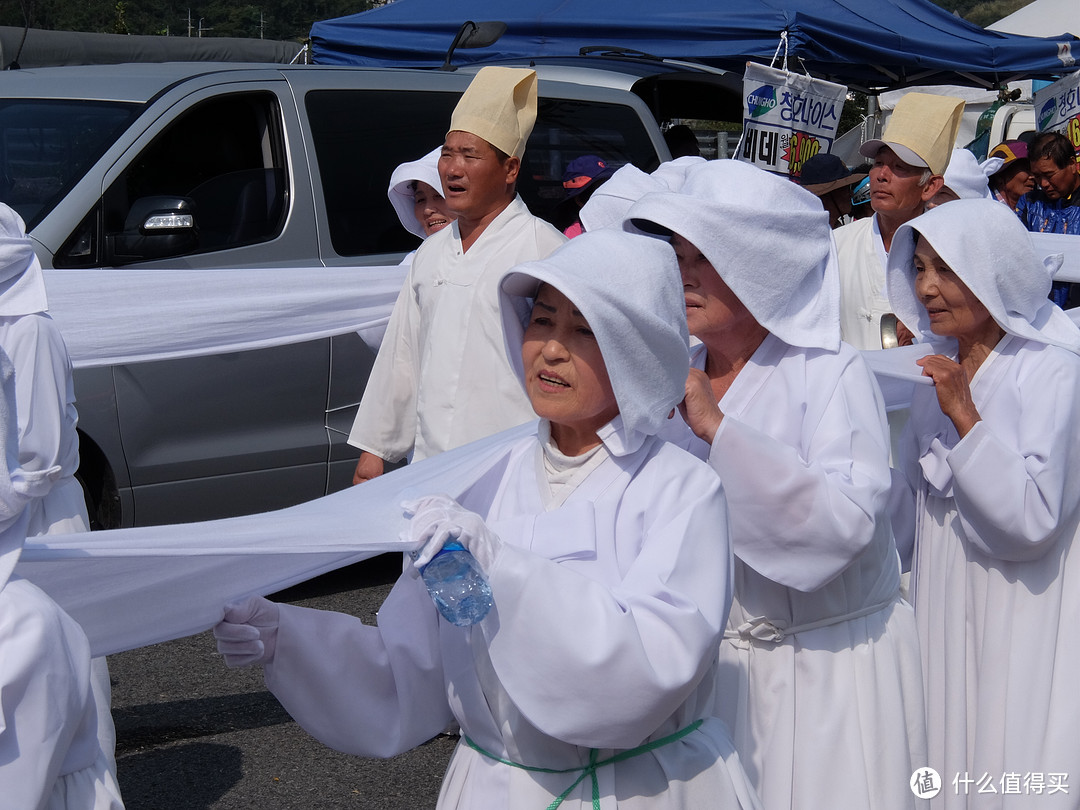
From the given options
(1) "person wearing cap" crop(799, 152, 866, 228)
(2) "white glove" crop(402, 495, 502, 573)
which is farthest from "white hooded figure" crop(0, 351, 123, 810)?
(1) "person wearing cap" crop(799, 152, 866, 228)

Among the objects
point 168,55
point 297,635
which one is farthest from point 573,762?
point 168,55

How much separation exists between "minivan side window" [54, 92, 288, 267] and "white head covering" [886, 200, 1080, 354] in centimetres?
307

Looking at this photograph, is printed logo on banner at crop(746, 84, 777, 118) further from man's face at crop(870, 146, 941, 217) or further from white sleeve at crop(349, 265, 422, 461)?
white sleeve at crop(349, 265, 422, 461)

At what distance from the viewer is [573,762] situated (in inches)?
Result: 84.1

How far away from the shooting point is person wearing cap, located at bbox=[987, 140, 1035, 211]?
30.6ft

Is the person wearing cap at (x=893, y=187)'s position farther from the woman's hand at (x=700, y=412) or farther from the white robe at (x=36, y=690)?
the white robe at (x=36, y=690)

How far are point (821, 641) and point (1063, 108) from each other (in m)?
8.54

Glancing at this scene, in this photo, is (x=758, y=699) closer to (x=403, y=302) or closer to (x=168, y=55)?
(x=403, y=302)

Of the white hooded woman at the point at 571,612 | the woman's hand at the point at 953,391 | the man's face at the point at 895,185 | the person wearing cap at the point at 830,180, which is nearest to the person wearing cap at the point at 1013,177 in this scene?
the person wearing cap at the point at 830,180

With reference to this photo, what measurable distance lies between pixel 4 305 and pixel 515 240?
150 cm

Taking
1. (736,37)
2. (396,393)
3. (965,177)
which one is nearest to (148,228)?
(396,393)

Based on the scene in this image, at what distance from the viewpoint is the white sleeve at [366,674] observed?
2225 mm

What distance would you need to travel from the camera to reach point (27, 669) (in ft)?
6.75

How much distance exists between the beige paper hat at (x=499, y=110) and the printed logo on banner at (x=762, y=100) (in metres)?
3.91
